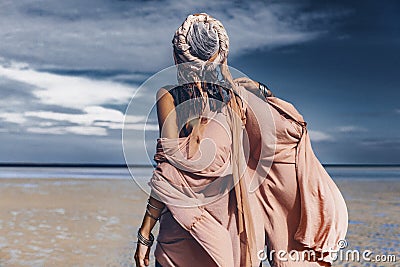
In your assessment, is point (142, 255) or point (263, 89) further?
point (263, 89)

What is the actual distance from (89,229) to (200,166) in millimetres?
7763

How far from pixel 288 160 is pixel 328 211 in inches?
10.4

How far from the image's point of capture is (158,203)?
2.38 meters

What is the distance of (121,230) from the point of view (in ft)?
31.5

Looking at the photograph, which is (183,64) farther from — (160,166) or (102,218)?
(102,218)

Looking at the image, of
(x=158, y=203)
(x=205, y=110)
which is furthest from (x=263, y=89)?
(x=158, y=203)

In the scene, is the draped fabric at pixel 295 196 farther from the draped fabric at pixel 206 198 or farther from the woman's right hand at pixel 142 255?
the woman's right hand at pixel 142 255

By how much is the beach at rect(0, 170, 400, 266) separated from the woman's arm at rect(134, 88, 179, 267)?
15.9ft

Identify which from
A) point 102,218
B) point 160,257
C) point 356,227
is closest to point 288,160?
point 160,257

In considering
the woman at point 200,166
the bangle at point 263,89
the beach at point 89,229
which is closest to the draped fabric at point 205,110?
the woman at point 200,166

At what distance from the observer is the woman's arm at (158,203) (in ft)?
7.80

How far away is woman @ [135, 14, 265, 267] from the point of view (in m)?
2.35

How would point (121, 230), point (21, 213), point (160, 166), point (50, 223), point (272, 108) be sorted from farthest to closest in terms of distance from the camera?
point (21, 213) → point (50, 223) → point (121, 230) → point (272, 108) → point (160, 166)

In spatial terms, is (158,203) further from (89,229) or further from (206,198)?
(89,229)
